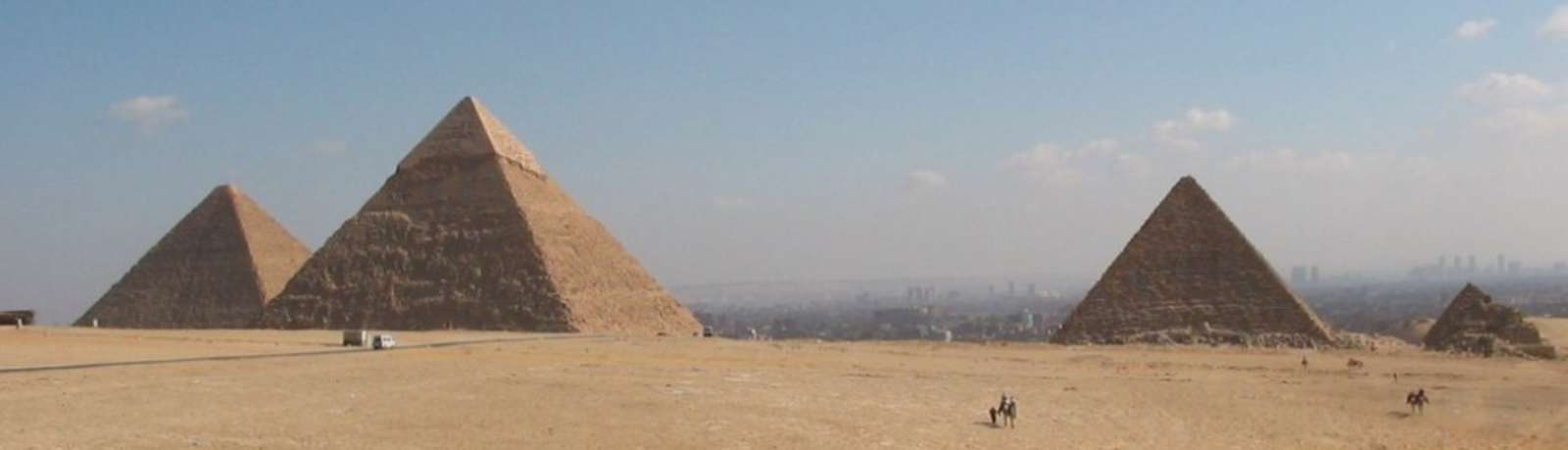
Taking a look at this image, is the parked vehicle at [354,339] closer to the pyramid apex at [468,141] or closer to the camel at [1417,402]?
the pyramid apex at [468,141]

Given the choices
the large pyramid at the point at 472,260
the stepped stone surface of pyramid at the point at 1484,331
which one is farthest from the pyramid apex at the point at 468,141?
the stepped stone surface of pyramid at the point at 1484,331

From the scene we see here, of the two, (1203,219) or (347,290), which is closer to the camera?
(1203,219)

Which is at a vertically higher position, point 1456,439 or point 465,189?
point 465,189

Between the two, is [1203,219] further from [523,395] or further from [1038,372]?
[523,395]

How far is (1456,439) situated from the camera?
1950 centimetres

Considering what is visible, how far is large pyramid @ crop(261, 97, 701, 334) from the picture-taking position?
158 feet

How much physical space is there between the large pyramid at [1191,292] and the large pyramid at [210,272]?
116 ft

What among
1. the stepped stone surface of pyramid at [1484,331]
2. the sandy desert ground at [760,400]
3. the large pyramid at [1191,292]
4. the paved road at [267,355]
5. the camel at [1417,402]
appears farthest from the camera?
the large pyramid at [1191,292]

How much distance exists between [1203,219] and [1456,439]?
69.0 ft

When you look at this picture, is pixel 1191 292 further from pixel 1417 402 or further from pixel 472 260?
pixel 472 260

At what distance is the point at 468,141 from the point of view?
5284cm

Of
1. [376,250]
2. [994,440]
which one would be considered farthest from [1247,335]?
[376,250]

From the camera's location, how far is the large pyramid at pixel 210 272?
59.4m

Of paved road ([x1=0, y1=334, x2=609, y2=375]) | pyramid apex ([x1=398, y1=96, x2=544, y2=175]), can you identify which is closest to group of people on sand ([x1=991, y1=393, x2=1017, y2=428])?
paved road ([x1=0, y1=334, x2=609, y2=375])
